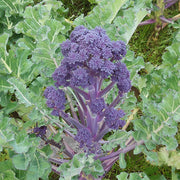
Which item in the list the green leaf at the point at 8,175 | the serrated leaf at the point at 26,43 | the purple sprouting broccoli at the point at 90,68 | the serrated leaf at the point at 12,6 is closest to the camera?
the purple sprouting broccoli at the point at 90,68

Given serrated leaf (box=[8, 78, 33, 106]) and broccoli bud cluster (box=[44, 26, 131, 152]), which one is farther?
serrated leaf (box=[8, 78, 33, 106])

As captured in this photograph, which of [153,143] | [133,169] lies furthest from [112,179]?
[153,143]

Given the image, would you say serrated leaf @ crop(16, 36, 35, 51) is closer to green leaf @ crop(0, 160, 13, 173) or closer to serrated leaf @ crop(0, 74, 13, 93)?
serrated leaf @ crop(0, 74, 13, 93)

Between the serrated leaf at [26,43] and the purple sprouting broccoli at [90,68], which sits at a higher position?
the serrated leaf at [26,43]

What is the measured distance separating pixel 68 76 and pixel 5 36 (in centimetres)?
44

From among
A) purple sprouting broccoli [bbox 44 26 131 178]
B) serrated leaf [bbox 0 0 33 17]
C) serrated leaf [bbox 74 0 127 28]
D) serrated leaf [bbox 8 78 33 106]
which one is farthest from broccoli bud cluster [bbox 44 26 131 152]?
serrated leaf [bbox 0 0 33 17]

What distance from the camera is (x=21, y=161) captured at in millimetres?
1260

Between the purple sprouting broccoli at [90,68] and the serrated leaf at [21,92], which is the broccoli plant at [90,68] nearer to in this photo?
the purple sprouting broccoli at [90,68]

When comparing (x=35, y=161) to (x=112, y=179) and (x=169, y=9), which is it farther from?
A: (x=169, y=9)

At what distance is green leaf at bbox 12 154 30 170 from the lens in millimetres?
1238

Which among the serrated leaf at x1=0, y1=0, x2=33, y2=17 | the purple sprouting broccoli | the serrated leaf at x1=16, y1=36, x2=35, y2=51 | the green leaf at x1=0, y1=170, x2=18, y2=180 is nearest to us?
the purple sprouting broccoli

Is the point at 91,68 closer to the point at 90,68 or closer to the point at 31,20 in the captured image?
the point at 90,68

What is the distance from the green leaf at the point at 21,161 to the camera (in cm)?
124

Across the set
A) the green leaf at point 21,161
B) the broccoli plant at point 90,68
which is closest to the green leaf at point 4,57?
the broccoli plant at point 90,68
